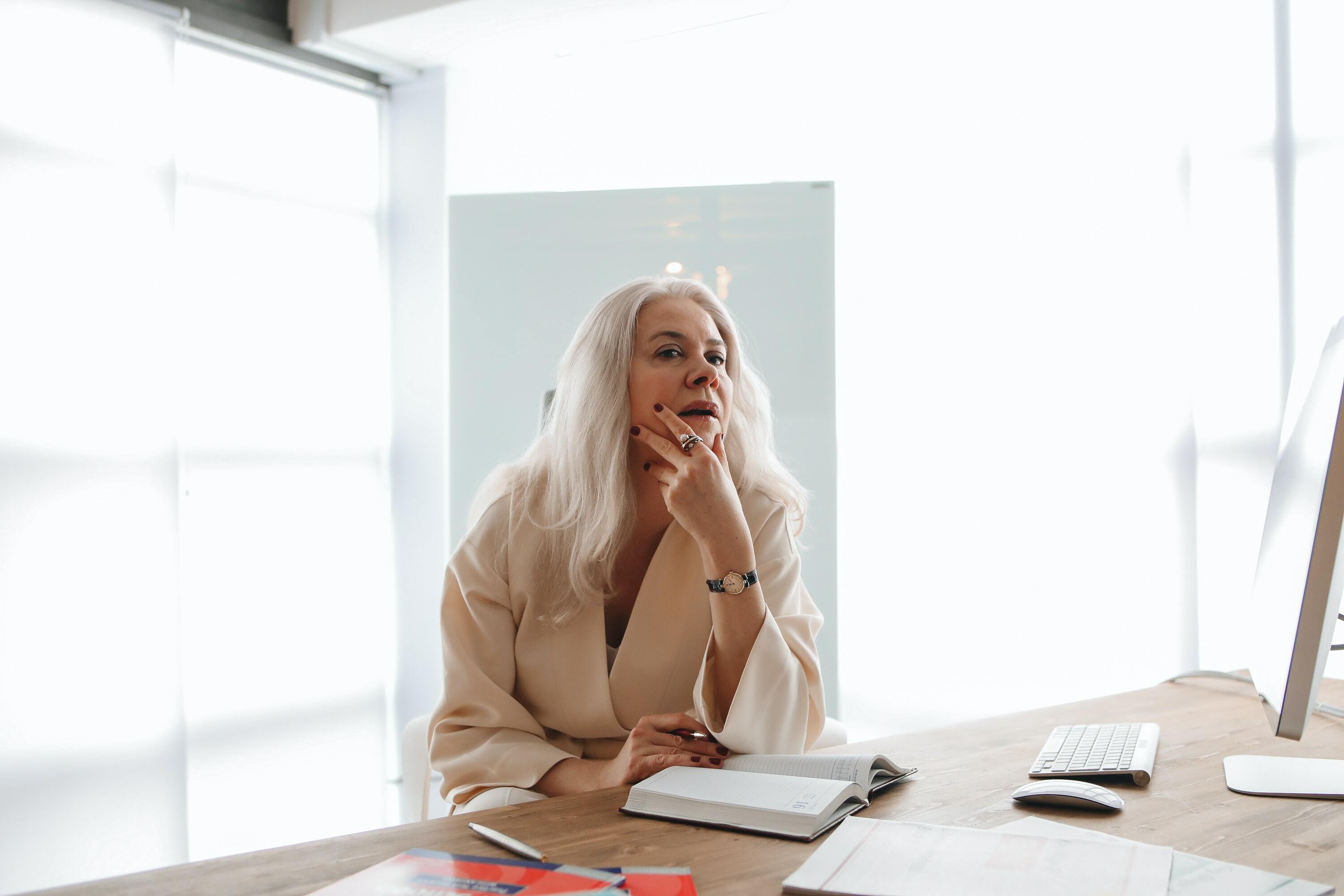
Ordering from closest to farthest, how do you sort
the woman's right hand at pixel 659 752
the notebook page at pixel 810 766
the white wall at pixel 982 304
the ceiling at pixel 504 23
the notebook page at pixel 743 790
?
the notebook page at pixel 743 790
the notebook page at pixel 810 766
the woman's right hand at pixel 659 752
the white wall at pixel 982 304
the ceiling at pixel 504 23

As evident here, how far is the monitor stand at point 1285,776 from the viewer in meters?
1.28

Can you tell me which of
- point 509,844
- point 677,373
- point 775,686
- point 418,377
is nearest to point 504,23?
point 418,377

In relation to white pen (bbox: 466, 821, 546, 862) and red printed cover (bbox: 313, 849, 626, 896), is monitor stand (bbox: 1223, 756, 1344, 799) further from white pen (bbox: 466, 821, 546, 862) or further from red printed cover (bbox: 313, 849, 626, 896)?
white pen (bbox: 466, 821, 546, 862)

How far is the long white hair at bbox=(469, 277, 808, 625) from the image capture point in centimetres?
188

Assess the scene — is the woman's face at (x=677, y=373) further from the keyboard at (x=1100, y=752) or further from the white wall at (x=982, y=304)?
the white wall at (x=982, y=304)

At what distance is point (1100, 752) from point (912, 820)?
0.40 m

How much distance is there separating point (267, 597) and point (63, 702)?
74 centimetres

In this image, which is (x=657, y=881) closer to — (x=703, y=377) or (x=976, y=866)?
(x=976, y=866)

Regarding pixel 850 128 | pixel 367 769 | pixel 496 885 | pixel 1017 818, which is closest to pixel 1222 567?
pixel 850 128

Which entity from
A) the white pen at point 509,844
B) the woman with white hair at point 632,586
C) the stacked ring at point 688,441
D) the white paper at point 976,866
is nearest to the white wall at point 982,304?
the woman with white hair at point 632,586

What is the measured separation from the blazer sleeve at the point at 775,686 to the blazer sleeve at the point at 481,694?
0.29m

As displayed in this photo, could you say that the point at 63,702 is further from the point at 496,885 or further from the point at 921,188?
the point at 921,188

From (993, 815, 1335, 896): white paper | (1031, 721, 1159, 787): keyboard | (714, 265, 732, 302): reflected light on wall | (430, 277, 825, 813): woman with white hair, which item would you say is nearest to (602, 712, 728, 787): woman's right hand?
(430, 277, 825, 813): woman with white hair

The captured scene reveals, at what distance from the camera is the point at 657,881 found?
1006 mm
